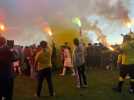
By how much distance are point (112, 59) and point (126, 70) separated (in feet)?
53.4

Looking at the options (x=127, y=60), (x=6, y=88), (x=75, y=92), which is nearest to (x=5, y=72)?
(x=6, y=88)

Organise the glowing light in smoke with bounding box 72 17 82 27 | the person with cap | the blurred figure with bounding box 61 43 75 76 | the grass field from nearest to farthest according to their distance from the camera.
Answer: the grass field < the person with cap < the blurred figure with bounding box 61 43 75 76 < the glowing light in smoke with bounding box 72 17 82 27

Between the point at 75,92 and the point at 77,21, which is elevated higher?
the point at 77,21

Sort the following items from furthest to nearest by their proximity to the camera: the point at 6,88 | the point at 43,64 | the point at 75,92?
the point at 75,92 → the point at 43,64 → the point at 6,88

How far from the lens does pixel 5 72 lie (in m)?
11.9

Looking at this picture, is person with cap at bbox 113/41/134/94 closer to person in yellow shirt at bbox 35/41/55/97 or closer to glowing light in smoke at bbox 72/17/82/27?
person in yellow shirt at bbox 35/41/55/97

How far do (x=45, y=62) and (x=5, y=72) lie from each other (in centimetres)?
388

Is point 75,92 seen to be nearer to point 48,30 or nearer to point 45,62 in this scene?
point 45,62

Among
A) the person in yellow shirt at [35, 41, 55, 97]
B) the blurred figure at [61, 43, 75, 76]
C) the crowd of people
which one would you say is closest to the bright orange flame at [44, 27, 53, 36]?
the crowd of people

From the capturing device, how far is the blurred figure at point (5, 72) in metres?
11.8

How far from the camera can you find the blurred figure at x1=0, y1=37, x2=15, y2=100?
11.8 meters

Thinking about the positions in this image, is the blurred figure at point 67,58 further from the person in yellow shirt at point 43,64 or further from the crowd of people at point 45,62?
the person in yellow shirt at point 43,64

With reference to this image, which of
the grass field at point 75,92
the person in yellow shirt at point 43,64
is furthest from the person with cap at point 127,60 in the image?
the person in yellow shirt at point 43,64

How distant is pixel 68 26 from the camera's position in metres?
37.4
